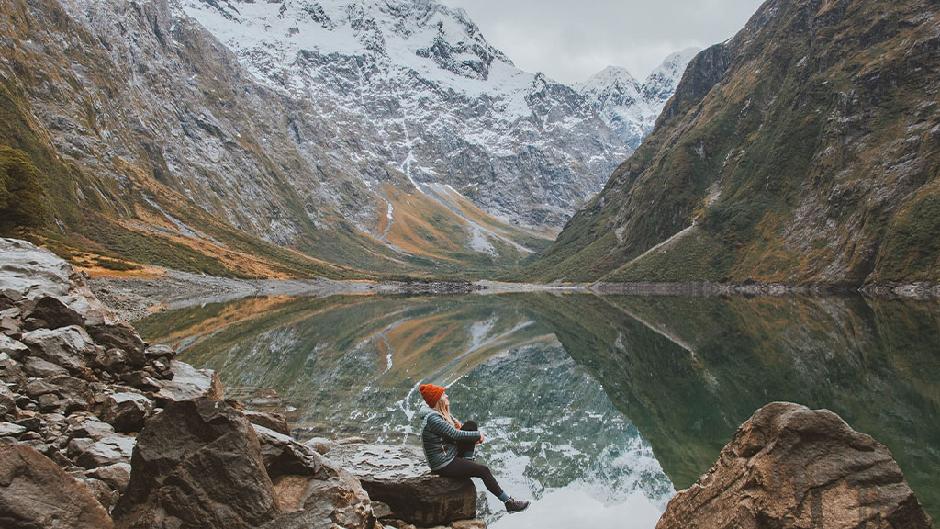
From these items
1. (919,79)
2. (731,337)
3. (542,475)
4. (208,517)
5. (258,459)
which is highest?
(919,79)

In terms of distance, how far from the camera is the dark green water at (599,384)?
25219 mm

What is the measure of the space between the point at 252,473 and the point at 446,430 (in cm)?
596

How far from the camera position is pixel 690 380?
46.1 metres

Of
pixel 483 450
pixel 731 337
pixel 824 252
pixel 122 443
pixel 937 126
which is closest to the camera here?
pixel 122 443

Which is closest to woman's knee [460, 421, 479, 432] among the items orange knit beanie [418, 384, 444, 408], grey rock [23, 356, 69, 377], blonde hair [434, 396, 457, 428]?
blonde hair [434, 396, 457, 428]

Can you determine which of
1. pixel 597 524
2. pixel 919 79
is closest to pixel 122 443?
pixel 597 524

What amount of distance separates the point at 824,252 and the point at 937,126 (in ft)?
Result: 145

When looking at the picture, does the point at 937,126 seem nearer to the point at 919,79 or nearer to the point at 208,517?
the point at 919,79

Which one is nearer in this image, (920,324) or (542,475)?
(542,475)

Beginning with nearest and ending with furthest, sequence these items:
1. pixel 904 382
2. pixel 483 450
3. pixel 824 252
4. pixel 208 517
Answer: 1. pixel 208 517
2. pixel 483 450
3. pixel 904 382
4. pixel 824 252

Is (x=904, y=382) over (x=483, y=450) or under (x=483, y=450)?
over

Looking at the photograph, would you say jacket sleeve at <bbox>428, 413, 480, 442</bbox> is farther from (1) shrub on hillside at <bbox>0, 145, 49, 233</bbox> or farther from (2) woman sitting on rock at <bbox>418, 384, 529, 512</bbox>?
(1) shrub on hillside at <bbox>0, 145, 49, 233</bbox>

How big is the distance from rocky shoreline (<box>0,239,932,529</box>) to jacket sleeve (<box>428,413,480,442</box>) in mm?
1349

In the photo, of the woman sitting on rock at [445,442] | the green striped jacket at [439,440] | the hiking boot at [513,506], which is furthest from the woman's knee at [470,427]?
the hiking boot at [513,506]
